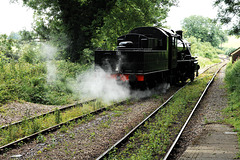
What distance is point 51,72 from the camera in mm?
14352

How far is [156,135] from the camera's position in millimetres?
7164

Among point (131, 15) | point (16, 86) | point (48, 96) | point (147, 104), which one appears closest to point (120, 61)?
point (147, 104)

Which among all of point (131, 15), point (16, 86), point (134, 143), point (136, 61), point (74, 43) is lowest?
point (134, 143)

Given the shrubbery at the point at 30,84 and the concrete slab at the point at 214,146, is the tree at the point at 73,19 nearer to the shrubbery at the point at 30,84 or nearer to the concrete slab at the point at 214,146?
the shrubbery at the point at 30,84

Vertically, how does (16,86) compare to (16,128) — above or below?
above

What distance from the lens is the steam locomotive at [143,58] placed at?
11859 millimetres

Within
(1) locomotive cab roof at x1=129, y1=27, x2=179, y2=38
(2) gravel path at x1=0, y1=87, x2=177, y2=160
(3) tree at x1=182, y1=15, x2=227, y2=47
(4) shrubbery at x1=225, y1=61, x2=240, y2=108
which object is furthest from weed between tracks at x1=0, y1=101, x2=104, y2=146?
(3) tree at x1=182, y1=15, x2=227, y2=47

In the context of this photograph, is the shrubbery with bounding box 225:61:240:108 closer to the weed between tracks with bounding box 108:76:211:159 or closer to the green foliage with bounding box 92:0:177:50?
the weed between tracks with bounding box 108:76:211:159

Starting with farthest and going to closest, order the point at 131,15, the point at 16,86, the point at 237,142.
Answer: the point at 131,15, the point at 16,86, the point at 237,142

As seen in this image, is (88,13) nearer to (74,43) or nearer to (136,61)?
(74,43)

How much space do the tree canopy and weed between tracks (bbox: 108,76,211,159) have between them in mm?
9673

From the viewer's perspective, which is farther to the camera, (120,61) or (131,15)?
(131,15)

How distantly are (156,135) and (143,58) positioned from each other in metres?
5.12

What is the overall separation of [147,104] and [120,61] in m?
2.40
